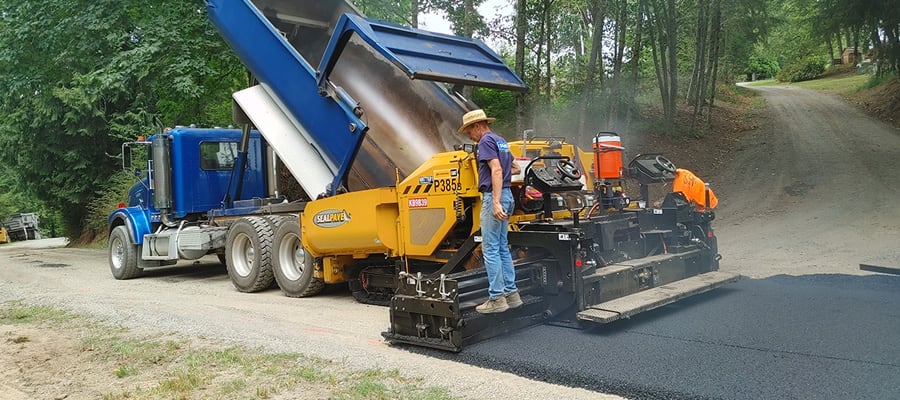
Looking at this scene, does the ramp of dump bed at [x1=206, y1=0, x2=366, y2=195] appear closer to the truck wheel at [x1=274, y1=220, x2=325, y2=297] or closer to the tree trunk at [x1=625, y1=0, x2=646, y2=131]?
the truck wheel at [x1=274, y1=220, x2=325, y2=297]

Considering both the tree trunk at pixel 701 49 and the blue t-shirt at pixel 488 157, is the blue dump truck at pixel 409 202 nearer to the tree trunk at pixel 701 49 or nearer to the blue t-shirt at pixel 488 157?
the blue t-shirt at pixel 488 157

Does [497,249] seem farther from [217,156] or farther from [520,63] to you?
[520,63]

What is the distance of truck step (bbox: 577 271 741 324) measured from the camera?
5108 millimetres

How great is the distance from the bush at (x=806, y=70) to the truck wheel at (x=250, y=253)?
43.5m

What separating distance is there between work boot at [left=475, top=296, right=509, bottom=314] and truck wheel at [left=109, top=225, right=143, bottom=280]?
7.74 meters

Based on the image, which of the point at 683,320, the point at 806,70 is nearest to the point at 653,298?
the point at 683,320

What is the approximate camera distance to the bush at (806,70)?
140 ft

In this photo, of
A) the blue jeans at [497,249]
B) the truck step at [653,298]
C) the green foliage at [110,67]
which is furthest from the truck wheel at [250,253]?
the green foliage at [110,67]

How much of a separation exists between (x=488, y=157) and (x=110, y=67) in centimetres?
1042

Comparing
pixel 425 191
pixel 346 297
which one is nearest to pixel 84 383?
pixel 425 191

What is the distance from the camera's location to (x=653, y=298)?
5.63 meters

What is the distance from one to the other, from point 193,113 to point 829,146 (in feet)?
54.3

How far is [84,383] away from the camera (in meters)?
4.63

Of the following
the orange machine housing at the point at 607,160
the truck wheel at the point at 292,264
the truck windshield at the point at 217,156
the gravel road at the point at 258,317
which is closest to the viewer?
the gravel road at the point at 258,317
